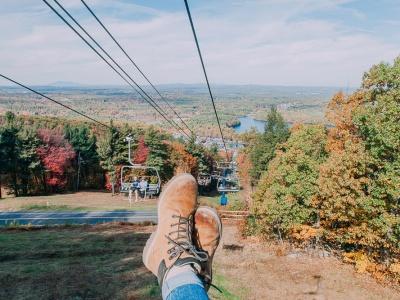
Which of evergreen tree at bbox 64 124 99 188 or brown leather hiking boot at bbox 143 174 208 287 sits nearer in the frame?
brown leather hiking boot at bbox 143 174 208 287

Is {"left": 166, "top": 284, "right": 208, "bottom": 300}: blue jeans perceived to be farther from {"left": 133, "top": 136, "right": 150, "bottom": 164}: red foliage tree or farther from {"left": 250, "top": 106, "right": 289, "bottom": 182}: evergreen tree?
{"left": 250, "top": 106, "right": 289, "bottom": 182}: evergreen tree

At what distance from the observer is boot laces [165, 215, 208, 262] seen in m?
4.62

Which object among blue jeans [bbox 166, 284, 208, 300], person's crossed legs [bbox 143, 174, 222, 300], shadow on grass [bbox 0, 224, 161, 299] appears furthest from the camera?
shadow on grass [bbox 0, 224, 161, 299]

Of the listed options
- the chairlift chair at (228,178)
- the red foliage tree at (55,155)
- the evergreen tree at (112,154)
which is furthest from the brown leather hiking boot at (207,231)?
the red foliage tree at (55,155)

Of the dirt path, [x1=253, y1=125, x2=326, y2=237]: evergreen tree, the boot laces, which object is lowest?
the dirt path

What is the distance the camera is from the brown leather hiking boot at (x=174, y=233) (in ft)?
14.9

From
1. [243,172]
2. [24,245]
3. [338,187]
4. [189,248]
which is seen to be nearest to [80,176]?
[243,172]

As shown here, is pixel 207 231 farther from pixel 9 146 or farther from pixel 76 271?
pixel 9 146

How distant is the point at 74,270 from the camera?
13.7 metres

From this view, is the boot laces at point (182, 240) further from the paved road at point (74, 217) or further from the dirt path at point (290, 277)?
the paved road at point (74, 217)

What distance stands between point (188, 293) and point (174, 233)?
166 cm

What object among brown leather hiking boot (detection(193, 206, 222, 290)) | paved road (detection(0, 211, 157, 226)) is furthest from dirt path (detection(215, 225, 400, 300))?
paved road (detection(0, 211, 157, 226))

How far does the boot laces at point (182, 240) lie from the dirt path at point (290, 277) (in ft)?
25.0

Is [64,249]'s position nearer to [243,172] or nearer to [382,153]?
[382,153]
